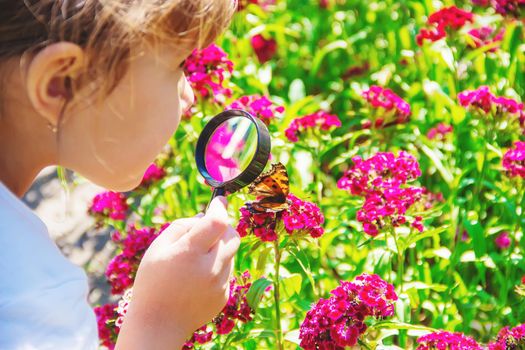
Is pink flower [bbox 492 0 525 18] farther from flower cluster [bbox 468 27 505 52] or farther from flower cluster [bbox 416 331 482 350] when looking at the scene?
flower cluster [bbox 416 331 482 350]

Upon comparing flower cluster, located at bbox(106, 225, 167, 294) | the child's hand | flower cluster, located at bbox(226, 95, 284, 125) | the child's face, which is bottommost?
flower cluster, located at bbox(106, 225, 167, 294)

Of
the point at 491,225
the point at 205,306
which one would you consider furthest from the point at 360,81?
the point at 205,306

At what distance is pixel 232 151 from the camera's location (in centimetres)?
158

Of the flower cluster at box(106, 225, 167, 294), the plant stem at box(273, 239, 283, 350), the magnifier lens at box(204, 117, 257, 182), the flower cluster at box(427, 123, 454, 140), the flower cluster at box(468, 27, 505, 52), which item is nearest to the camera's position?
the magnifier lens at box(204, 117, 257, 182)

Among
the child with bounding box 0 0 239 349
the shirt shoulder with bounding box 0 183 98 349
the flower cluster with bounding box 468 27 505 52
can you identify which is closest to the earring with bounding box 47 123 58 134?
the child with bounding box 0 0 239 349

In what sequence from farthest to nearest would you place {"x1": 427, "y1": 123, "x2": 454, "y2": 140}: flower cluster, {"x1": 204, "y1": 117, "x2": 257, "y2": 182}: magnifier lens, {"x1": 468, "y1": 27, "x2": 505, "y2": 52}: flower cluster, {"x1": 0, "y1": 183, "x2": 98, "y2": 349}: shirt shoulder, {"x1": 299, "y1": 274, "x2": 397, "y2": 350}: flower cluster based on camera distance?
{"x1": 468, "y1": 27, "x2": 505, "y2": 52}: flower cluster < {"x1": 427, "y1": 123, "x2": 454, "y2": 140}: flower cluster < {"x1": 299, "y1": 274, "x2": 397, "y2": 350}: flower cluster < {"x1": 204, "y1": 117, "x2": 257, "y2": 182}: magnifier lens < {"x1": 0, "y1": 183, "x2": 98, "y2": 349}: shirt shoulder

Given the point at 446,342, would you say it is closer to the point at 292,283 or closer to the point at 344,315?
the point at 344,315

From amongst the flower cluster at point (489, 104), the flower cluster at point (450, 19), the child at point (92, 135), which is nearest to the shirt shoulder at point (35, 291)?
the child at point (92, 135)

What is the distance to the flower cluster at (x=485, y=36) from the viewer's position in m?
3.16

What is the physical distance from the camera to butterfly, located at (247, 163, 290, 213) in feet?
5.61

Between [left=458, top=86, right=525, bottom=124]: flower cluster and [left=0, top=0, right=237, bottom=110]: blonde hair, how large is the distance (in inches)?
55.1

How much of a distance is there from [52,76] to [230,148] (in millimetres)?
451

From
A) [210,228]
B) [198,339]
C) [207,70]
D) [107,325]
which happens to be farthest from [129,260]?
[210,228]

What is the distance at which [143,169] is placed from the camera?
1.38 meters
